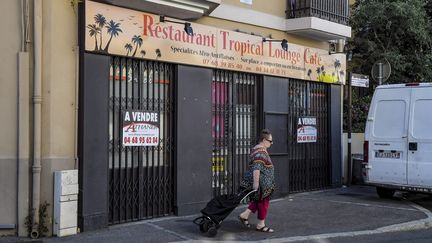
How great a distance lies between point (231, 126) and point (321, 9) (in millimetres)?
3918

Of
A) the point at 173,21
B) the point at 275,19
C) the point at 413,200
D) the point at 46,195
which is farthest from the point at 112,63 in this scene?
the point at 413,200

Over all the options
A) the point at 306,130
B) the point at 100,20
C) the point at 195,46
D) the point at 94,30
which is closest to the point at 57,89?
the point at 94,30

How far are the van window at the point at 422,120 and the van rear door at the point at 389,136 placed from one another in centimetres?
17

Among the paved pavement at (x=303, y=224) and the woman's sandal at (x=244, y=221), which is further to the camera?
the woman's sandal at (x=244, y=221)

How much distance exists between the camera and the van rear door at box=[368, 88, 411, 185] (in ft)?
36.5

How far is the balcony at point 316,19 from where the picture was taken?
12.1 metres

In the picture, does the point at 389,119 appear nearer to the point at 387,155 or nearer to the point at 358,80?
the point at 387,155

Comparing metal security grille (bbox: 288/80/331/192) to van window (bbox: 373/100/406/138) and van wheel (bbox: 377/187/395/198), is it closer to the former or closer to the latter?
van wheel (bbox: 377/187/395/198)

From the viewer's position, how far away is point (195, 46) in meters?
9.90

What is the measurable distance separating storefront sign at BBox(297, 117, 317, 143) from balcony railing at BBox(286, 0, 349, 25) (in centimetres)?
240

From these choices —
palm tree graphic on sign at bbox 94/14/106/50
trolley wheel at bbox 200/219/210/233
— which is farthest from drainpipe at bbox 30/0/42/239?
trolley wheel at bbox 200/219/210/233

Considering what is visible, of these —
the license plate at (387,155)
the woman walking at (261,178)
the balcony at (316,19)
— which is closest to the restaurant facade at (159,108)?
the balcony at (316,19)

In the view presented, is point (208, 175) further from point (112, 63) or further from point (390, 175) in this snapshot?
point (390, 175)

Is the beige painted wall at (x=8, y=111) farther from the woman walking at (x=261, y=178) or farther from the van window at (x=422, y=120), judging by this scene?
the van window at (x=422, y=120)
